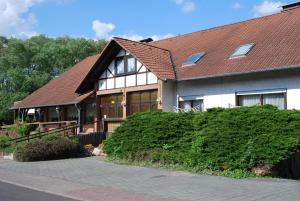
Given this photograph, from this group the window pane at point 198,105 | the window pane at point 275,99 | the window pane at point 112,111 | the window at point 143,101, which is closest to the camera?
the window pane at point 275,99

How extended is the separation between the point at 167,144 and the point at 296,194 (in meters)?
7.63

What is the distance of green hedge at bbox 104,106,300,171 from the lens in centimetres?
1510

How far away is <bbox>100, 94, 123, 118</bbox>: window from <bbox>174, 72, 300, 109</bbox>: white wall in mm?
4333

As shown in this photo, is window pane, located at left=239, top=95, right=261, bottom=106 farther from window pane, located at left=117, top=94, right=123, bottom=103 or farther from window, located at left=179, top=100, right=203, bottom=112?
window pane, located at left=117, top=94, right=123, bottom=103

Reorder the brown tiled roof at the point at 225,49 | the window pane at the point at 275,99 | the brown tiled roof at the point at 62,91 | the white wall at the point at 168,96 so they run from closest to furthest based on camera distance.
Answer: the window pane at the point at 275,99
the brown tiled roof at the point at 225,49
the white wall at the point at 168,96
the brown tiled roof at the point at 62,91

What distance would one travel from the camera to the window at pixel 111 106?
90.7ft

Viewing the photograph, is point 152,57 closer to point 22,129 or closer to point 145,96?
point 145,96

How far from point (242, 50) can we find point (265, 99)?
10.8 ft

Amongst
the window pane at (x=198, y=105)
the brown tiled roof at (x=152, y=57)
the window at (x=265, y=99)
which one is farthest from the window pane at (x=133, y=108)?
the window at (x=265, y=99)

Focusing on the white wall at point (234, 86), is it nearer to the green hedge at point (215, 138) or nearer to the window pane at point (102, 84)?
the green hedge at point (215, 138)

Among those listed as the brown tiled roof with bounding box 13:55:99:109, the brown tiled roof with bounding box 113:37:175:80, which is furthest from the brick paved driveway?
the brown tiled roof with bounding box 13:55:99:109

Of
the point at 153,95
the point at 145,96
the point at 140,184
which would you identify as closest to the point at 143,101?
the point at 145,96

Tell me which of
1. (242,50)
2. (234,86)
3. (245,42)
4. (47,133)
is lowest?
(47,133)

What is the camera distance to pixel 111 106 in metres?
28.3
